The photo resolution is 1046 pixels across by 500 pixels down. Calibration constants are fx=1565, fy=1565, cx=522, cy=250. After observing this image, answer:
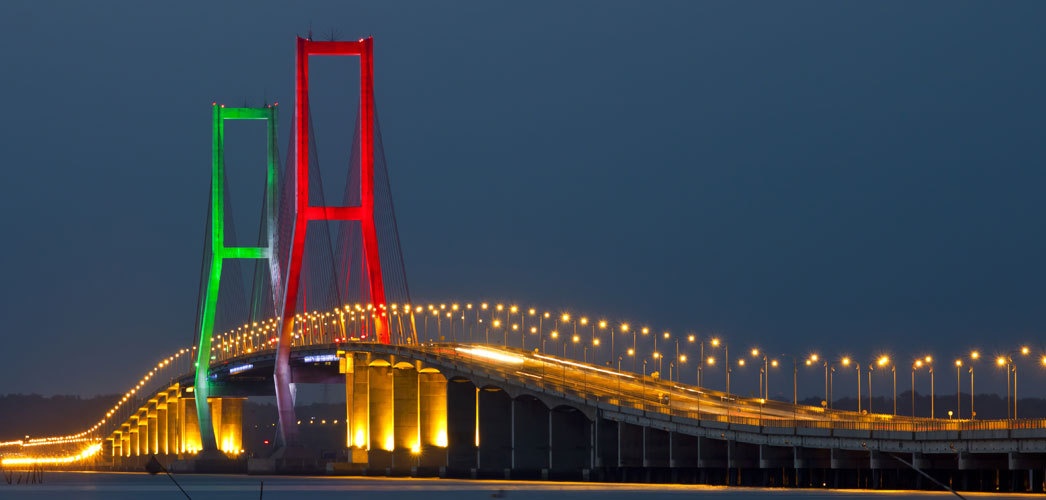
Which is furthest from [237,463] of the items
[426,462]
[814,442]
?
[814,442]

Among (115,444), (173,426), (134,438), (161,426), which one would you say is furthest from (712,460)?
(115,444)

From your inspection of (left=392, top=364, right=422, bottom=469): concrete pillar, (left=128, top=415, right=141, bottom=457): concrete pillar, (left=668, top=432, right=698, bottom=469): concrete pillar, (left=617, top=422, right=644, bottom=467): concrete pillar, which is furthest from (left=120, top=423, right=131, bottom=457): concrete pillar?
(left=668, top=432, right=698, bottom=469): concrete pillar

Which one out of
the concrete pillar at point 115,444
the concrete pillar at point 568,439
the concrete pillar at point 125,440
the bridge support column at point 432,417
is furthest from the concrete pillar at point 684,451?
the concrete pillar at point 115,444

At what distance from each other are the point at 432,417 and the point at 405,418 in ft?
8.04

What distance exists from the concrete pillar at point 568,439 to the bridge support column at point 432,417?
9787mm

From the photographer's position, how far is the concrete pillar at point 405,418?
95.6m

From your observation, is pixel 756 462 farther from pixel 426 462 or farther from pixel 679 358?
pixel 426 462

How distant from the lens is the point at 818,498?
5347 cm

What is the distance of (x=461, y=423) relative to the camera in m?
92.9

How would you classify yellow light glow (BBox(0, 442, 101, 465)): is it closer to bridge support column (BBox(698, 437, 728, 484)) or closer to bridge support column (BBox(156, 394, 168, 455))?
bridge support column (BBox(156, 394, 168, 455))

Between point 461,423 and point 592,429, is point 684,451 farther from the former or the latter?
point 461,423

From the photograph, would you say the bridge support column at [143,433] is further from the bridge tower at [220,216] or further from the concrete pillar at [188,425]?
the bridge tower at [220,216]

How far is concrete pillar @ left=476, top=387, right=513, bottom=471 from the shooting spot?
89.4 m

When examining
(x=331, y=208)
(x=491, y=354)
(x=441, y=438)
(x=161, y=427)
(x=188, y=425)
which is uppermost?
(x=331, y=208)
